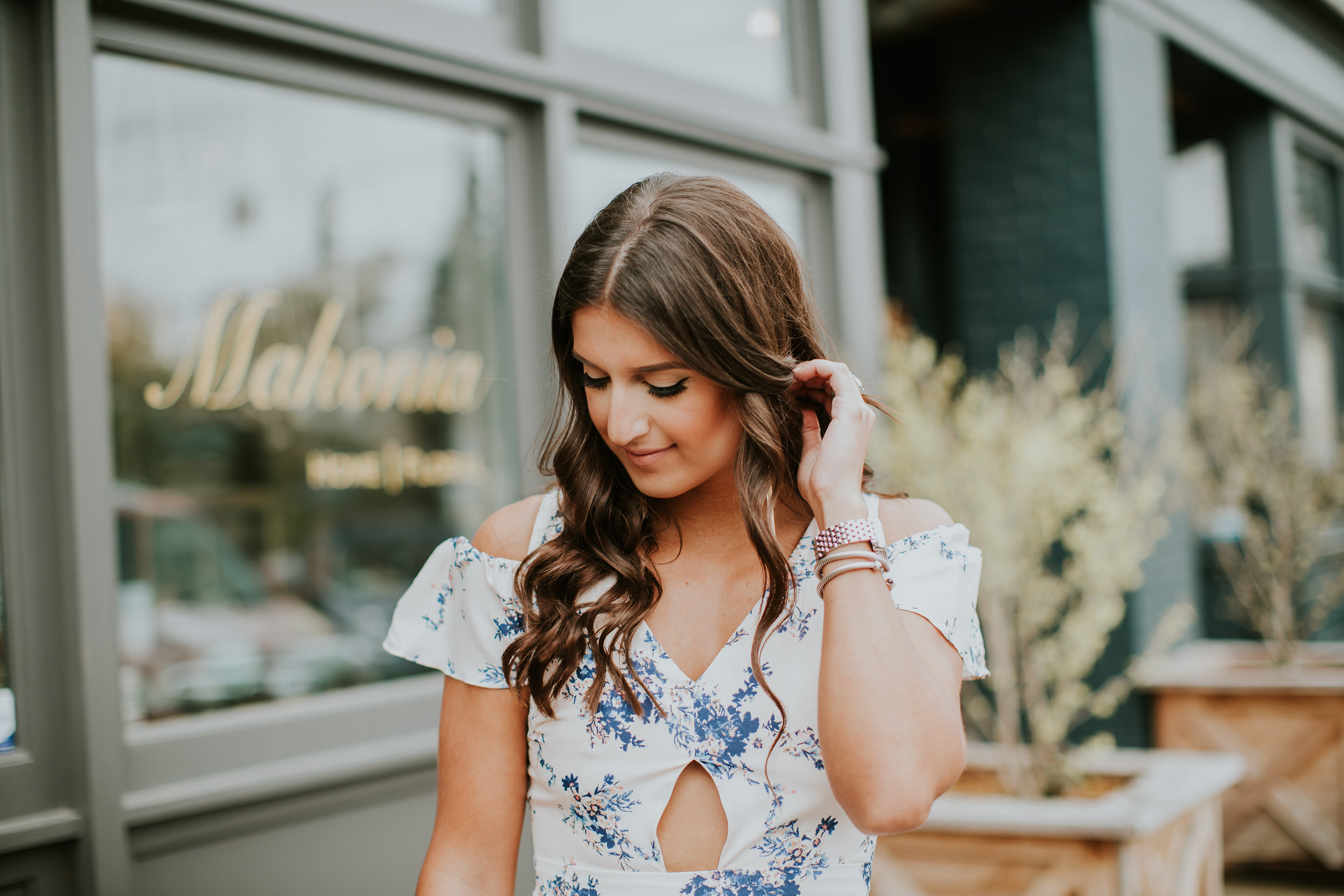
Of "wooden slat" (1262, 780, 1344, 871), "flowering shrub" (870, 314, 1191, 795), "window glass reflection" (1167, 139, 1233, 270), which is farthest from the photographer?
"window glass reflection" (1167, 139, 1233, 270)

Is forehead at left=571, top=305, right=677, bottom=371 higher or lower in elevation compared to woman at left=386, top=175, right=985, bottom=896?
higher

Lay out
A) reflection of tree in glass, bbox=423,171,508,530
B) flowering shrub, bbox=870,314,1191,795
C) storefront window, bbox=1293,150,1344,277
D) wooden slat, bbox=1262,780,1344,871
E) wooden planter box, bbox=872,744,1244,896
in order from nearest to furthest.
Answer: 1. wooden planter box, bbox=872,744,1244,896
2. reflection of tree in glass, bbox=423,171,508,530
3. flowering shrub, bbox=870,314,1191,795
4. wooden slat, bbox=1262,780,1344,871
5. storefront window, bbox=1293,150,1344,277

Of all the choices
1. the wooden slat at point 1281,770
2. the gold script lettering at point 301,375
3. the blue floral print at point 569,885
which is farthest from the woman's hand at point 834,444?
the wooden slat at point 1281,770

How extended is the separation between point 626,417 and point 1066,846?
2.18 meters

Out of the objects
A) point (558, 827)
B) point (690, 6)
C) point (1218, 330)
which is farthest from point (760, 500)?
point (1218, 330)

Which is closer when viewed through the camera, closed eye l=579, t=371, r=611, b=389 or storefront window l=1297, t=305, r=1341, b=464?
closed eye l=579, t=371, r=611, b=389

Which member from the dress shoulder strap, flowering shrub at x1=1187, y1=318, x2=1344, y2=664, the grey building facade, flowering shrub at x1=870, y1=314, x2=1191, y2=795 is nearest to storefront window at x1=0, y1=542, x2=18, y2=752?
the dress shoulder strap

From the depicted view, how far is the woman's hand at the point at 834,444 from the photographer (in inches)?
54.6

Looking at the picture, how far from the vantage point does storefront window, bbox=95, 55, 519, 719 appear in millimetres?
3584

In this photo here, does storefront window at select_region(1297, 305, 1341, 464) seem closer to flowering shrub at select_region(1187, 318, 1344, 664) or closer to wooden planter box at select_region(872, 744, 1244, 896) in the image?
flowering shrub at select_region(1187, 318, 1344, 664)

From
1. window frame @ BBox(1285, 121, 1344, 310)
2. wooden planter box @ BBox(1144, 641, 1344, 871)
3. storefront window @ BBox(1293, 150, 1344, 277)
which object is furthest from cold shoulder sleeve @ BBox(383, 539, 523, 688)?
storefront window @ BBox(1293, 150, 1344, 277)

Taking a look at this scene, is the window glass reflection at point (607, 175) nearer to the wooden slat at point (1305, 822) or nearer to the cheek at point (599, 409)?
the cheek at point (599, 409)

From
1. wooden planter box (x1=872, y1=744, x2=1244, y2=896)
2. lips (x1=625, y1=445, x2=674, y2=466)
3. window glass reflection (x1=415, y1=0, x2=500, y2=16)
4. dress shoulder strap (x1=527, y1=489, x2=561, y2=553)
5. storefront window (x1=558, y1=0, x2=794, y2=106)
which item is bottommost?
wooden planter box (x1=872, y1=744, x2=1244, y2=896)

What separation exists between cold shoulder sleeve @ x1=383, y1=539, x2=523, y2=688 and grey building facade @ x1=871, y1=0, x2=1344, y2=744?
3.96 m
